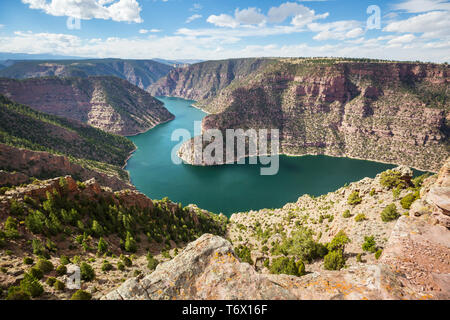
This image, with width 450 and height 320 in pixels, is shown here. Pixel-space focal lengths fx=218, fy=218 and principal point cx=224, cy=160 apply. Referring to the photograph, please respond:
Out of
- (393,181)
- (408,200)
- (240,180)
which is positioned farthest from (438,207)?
(240,180)

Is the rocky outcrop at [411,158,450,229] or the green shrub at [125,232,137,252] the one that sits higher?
the rocky outcrop at [411,158,450,229]

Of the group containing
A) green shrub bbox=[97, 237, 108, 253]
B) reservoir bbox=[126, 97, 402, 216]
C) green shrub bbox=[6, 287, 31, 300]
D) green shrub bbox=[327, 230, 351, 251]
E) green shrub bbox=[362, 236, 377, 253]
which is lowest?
reservoir bbox=[126, 97, 402, 216]

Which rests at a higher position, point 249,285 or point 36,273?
point 249,285

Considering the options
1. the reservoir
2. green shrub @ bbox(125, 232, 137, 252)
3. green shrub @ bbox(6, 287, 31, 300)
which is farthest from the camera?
the reservoir

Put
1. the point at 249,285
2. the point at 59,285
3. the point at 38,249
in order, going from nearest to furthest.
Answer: the point at 249,285
the point at 59,285
the point at 38,249

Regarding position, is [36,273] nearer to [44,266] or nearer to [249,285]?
[44,266]

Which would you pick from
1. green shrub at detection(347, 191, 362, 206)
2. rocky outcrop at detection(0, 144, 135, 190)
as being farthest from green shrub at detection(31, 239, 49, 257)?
rocky outcrop at detection(0, 144, 135, 190)


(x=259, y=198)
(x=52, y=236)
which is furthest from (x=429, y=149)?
(x=52, y=236)
